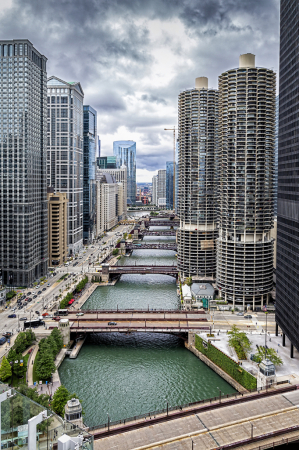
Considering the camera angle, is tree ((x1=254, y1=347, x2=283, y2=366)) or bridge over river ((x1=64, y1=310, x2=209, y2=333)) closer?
tree ((x1=254, y1=347, x2=283, y2=366))

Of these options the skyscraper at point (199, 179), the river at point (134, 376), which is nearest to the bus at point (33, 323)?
the river at point (134, 376)

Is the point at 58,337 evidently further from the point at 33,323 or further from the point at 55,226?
the point at 55,226

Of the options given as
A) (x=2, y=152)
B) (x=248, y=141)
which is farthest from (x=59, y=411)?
(x=2, y=152)

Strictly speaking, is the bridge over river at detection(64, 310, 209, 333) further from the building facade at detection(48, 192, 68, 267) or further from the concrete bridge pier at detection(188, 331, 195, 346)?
the building facade at detection(48, 192, 68, 267)

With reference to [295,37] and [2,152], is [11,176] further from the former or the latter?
[295,37]

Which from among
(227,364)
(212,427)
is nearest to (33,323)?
(227,364)

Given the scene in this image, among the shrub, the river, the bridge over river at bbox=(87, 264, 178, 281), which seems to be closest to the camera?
the river

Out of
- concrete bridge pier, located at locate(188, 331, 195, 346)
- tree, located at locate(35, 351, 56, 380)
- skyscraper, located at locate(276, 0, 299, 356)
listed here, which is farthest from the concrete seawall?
tree, located at locate(35, 351, 56, 380)
